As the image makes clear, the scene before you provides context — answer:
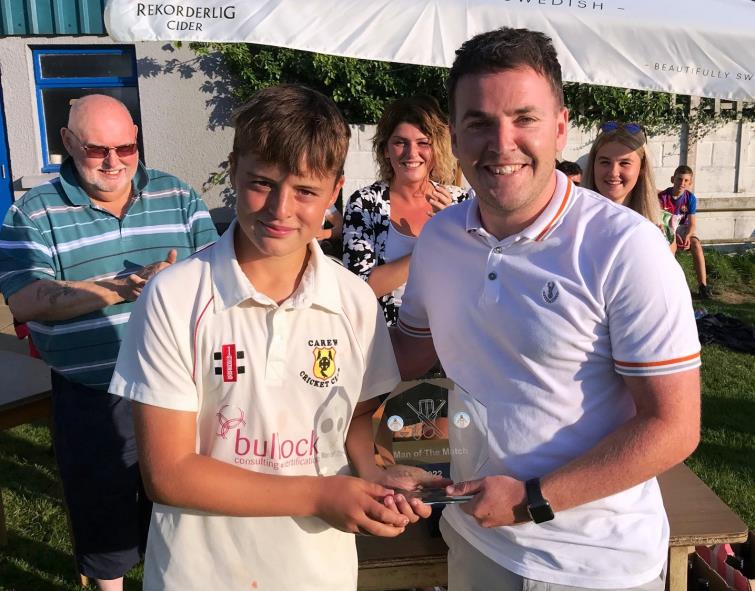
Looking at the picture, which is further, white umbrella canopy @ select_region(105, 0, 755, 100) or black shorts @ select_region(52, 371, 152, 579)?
white umbrella canopy @ select_region(105, 0, 755, 100)

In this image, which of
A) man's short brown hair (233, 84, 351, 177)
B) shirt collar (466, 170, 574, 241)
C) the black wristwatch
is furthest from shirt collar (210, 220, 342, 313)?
the black wristwatch

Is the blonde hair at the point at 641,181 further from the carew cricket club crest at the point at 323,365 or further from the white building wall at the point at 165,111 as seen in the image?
the white building wall at the point at 165,111

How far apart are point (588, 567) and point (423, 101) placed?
2.33m

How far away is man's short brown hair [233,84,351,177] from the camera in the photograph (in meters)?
1.46

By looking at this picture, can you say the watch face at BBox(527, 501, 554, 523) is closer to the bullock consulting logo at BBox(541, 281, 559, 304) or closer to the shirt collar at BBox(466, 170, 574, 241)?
the bullock consulting logo at BBox(541, 281, 559, 304)

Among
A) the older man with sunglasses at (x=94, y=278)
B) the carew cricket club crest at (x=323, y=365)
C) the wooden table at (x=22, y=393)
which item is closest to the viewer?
the carew cricket club crest at (x=323, y=365)

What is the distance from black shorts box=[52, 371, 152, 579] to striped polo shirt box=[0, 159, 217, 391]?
11 centimetres

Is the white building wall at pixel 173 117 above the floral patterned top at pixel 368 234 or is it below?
above

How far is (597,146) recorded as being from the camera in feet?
12.0

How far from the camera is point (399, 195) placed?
128 inches

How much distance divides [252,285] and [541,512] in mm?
763

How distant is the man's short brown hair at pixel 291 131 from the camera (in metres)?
1.46

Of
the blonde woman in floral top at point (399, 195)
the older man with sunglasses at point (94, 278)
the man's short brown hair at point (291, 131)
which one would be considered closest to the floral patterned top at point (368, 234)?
the blonde woman in floral top at point (399, 195)

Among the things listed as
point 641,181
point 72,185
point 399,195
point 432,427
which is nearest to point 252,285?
point 432,427
